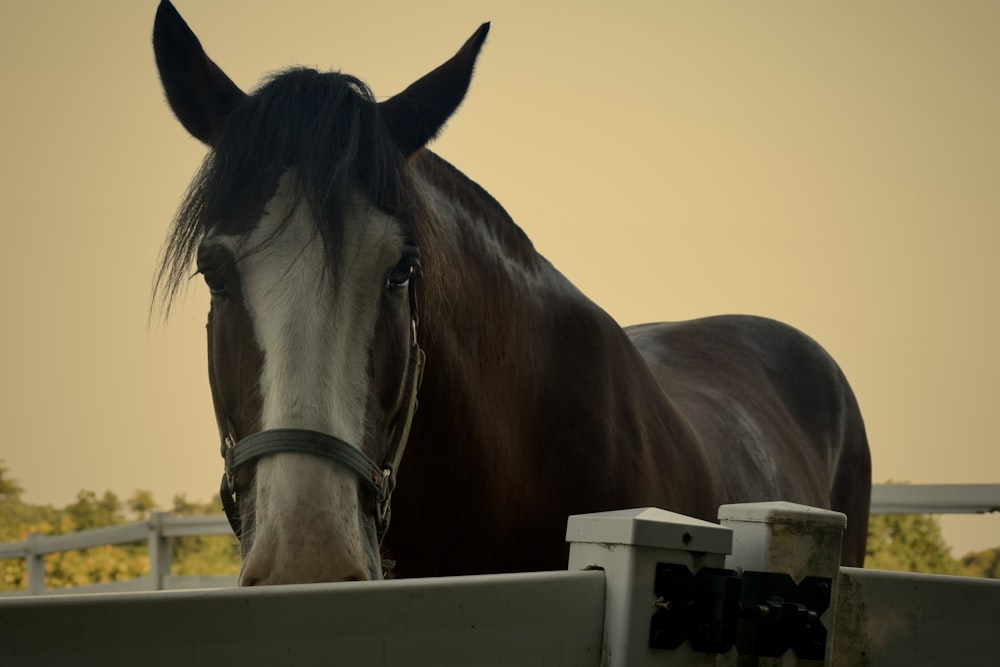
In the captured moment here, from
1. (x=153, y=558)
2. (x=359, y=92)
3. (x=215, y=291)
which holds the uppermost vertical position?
(x=359, y=92)

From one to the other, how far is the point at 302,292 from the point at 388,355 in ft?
0.88

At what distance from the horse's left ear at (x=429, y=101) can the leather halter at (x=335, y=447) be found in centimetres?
48

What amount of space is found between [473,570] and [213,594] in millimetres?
1837

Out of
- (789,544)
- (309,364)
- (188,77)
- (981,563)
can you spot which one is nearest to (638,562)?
(789,544)

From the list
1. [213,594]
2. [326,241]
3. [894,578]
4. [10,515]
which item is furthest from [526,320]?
[10,515]

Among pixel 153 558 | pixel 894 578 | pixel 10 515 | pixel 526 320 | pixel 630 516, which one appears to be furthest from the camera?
pixel 10 515

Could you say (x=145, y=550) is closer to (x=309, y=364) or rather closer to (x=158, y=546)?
(x=158, y=546)

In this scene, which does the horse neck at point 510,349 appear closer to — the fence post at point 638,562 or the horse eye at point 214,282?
the horse eye at point 214,282

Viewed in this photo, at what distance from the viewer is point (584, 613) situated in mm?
1526

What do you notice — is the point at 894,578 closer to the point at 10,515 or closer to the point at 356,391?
the point at 356,391

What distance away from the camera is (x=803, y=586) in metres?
1.72

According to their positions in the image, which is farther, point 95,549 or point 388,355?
point 95,549

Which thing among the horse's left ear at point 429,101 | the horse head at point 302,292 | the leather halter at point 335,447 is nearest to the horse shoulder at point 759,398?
the horse's left ear at point 429,101

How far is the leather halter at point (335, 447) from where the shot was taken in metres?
2.00
